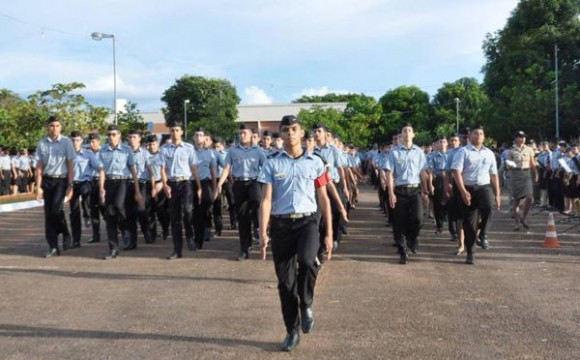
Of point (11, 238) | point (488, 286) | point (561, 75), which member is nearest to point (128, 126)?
point (11, 238)

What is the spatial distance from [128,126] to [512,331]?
33.7 metres

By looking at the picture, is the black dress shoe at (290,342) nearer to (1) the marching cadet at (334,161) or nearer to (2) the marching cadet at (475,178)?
(2) the marching cadet at (475,178)

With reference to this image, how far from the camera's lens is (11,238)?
43.4ft

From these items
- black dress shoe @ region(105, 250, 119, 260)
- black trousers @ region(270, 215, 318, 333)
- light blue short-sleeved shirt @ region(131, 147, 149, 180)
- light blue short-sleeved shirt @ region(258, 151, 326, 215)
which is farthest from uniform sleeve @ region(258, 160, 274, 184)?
light blue short-sleeved shirt @ region(131, 147, 149, 180)

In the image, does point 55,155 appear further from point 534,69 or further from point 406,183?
point 534,69

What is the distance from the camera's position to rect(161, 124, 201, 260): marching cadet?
10.3 m

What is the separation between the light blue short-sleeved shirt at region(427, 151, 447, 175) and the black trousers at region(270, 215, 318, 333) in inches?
330

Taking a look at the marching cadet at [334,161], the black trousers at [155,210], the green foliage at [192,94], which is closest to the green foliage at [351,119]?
the green foliage at [192,94]

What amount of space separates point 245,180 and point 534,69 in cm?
3631

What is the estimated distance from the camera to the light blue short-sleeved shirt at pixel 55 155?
1055 cm

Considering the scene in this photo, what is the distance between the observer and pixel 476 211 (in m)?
9.73

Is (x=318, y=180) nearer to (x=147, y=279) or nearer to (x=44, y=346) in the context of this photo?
(x=44, y=346)

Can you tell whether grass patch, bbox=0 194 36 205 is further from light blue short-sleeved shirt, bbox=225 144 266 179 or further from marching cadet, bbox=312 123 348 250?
marching cadet, bbox=312 123 348 250

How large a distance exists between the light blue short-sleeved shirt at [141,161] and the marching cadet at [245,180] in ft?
5.11
